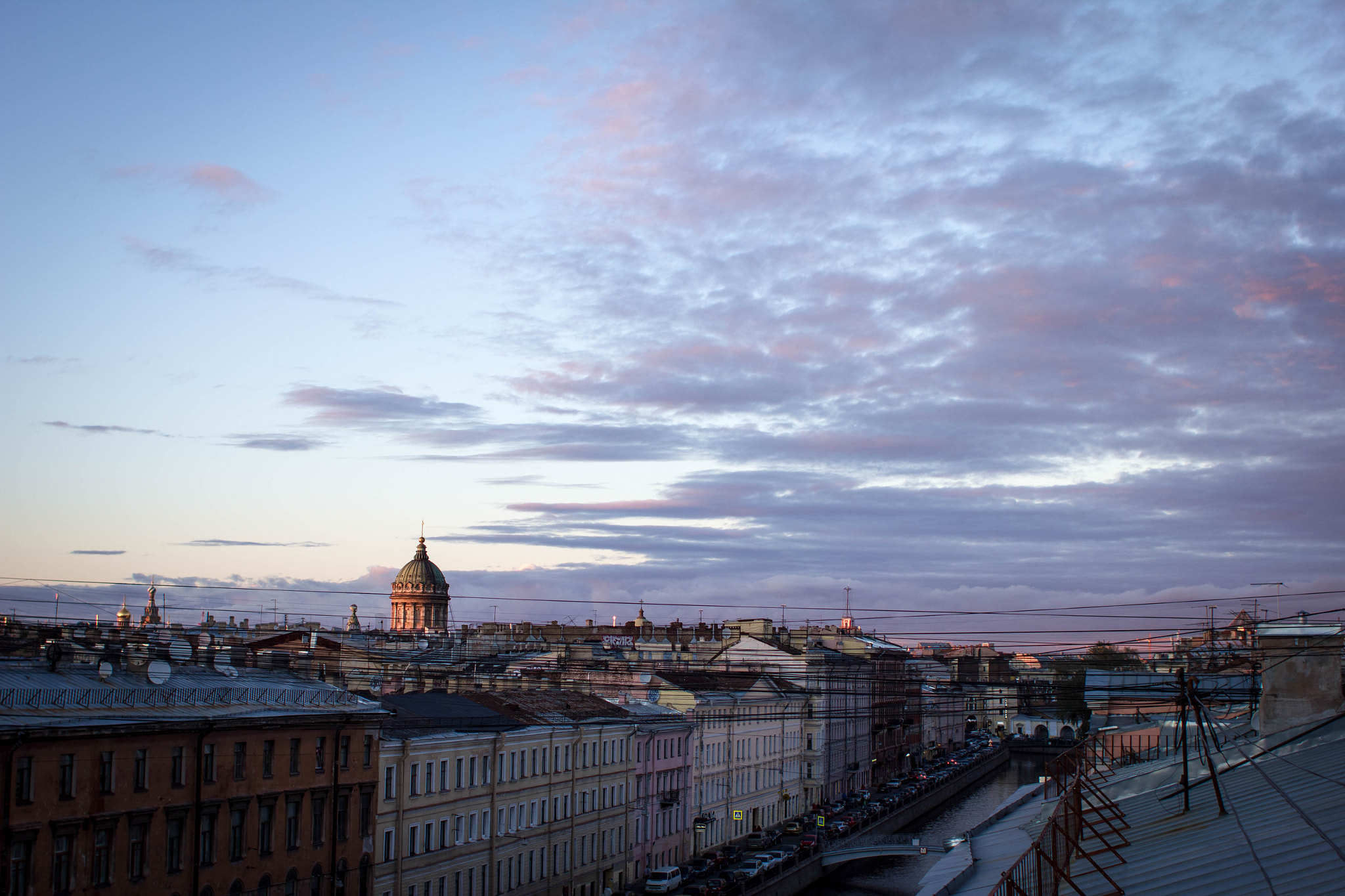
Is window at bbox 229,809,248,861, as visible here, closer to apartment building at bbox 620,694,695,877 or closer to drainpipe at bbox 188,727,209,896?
drainpipe at bbox 188,727,209,896

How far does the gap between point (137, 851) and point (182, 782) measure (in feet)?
5.35

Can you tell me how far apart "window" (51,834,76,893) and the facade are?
22mm

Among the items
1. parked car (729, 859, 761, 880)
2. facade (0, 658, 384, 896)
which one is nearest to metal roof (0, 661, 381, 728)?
facade (0, 658, 384, 896)

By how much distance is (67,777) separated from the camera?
2209 cm

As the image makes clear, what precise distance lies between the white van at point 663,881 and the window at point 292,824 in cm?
1456

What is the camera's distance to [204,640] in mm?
54188

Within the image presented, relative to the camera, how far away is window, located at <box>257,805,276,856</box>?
Result: 87.4ft

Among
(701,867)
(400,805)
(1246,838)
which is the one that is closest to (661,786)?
(701,867)

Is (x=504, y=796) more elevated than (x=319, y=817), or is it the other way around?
(x=319, y=817)

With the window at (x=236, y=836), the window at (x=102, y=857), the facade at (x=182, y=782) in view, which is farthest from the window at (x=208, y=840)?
the window at (x=102, y=857)

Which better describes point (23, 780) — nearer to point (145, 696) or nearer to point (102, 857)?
point (102, 857)

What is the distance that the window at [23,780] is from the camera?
21.0 m

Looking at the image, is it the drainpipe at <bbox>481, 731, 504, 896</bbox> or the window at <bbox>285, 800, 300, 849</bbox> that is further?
the drainpipe at <bbox>481, 731, 504, 896</bbox>

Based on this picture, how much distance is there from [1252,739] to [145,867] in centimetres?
1904
